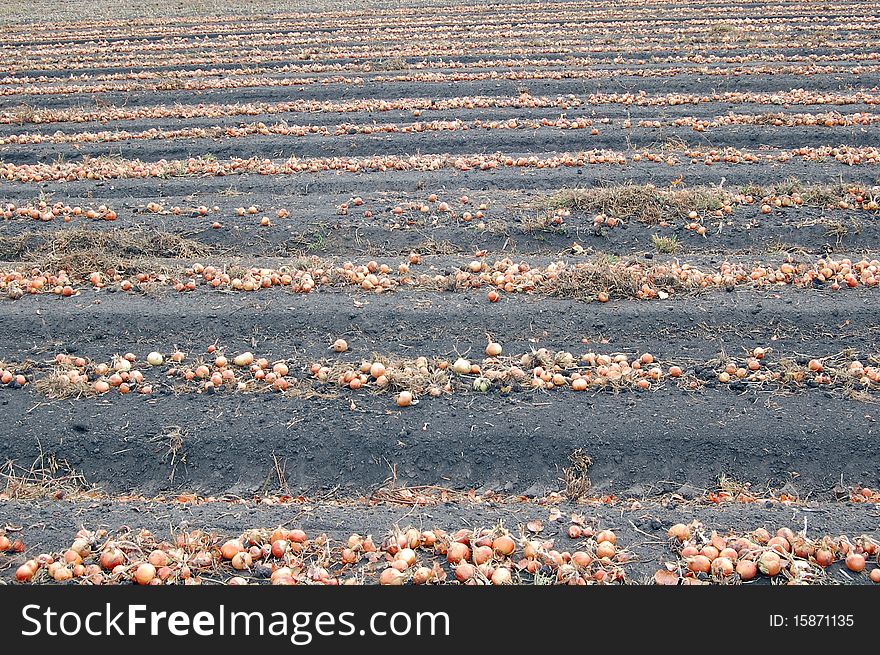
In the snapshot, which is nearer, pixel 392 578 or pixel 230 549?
pixel 392 578

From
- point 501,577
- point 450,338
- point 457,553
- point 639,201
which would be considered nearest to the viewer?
point 501,577

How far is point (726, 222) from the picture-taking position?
6215 millimetres

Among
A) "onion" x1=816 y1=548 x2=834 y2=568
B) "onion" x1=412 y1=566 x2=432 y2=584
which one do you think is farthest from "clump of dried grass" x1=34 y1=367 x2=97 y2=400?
"onion" x1=816 y1=548 x2=834 y2=568

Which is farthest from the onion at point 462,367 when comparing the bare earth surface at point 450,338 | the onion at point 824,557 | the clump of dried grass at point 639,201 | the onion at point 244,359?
the clump of dried grass at point 639,201

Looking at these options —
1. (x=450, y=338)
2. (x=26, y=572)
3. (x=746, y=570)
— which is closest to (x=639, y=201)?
(x=450, y=338)

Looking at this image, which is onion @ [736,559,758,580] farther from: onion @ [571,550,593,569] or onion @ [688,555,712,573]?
onion @ [571,550,593,569]

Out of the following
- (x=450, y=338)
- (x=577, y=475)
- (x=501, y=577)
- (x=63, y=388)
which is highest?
(x=450, y=338)

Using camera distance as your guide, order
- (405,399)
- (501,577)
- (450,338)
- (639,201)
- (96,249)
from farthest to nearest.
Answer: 1. (639,201)
2. (96,249)
3. (450,338)
4. (405,399)
5. (501,577)

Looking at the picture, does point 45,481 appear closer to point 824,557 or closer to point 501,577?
point 501,577

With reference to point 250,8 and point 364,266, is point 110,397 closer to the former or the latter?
point 364,266

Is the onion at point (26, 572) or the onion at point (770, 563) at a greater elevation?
the onion at point (26, 572)

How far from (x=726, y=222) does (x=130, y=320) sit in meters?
4.98

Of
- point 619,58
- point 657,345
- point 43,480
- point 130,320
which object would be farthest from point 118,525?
point 619,58

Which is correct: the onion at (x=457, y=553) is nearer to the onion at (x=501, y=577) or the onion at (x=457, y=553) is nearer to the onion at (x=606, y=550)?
the onion at (x=501, y=577)
